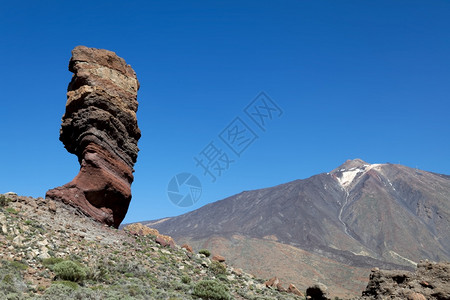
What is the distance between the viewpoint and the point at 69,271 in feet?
38.2

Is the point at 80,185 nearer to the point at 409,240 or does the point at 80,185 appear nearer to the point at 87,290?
the point at 87,290

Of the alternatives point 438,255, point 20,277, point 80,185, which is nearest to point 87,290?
point 20,277

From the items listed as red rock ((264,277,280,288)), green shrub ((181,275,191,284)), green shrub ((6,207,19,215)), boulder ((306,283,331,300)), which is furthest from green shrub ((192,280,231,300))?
green shrub ((6,207,19,215))

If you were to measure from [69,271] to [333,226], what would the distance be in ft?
404

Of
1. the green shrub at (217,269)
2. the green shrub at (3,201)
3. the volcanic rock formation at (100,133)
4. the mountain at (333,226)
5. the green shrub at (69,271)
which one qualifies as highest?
the mountain at (333,226)

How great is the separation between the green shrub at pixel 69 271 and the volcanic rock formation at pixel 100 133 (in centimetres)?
662

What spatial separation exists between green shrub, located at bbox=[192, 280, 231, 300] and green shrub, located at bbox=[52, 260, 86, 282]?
4.75 meters

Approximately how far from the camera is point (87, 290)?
10961mm

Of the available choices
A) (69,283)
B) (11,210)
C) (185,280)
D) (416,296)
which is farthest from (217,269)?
(416,296)

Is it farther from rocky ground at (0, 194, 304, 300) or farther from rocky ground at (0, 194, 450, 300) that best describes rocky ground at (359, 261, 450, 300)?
rocky ground at (0, 194, 304, 300)

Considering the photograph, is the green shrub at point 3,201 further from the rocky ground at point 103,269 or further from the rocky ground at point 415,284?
the rocky ground at point 415,284

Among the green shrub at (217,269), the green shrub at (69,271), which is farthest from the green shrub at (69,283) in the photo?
the green shrub at (217,269)

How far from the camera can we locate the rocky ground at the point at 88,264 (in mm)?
11008

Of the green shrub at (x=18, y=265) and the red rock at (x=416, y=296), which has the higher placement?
the red rock at (x=416, y=296)
